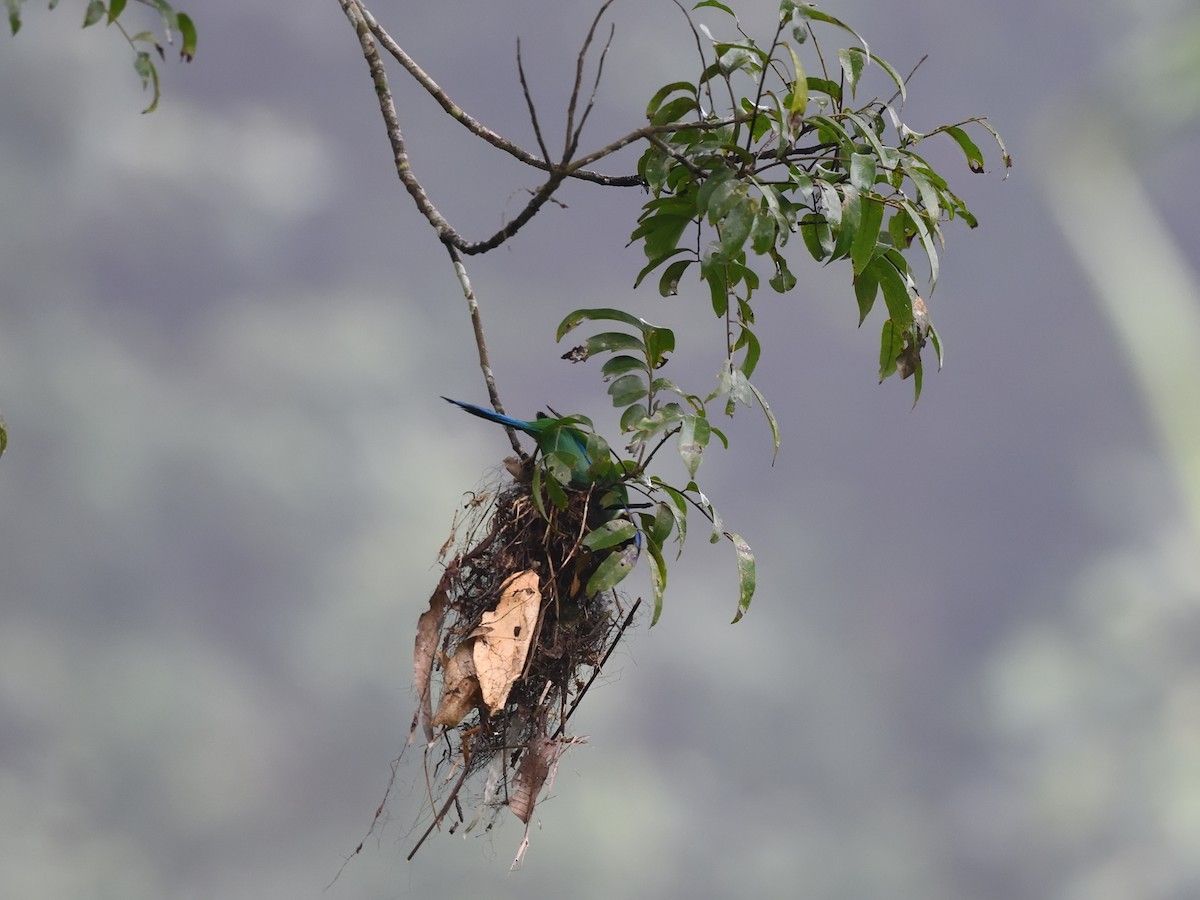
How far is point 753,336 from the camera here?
226 centimetres

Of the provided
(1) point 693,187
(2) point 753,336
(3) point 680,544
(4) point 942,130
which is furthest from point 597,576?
(4) point 942,130

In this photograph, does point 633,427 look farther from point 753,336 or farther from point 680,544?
point 753,336

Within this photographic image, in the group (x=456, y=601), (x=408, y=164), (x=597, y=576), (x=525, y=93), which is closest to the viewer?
(x=525, y=93)

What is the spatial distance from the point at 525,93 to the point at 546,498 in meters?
0.65

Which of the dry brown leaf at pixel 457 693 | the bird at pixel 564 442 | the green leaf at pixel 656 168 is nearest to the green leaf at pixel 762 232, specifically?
the green leaf at pixel 656 168

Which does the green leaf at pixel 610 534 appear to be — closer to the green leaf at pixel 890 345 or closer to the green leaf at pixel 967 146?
the green leaf at pixel 890 345

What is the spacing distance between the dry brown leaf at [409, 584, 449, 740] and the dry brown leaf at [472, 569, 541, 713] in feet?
0.31

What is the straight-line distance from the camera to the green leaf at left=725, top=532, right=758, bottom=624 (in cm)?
204

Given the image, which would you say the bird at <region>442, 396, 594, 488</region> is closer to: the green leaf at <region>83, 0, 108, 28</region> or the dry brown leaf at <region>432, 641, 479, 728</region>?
the dry brown leaf at <region>432, 641, 479, 728</region>

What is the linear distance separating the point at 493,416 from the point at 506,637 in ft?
1.21

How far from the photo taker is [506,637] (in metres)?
2.02

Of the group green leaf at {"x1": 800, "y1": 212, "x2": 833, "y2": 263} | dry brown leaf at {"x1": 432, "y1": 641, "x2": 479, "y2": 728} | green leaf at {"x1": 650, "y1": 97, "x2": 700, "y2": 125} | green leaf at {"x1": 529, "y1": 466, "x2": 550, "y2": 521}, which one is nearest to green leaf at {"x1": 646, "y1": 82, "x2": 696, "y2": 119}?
green leaf at {"x1": 650, "y1": 97, "x2": 700, "y2": 125}

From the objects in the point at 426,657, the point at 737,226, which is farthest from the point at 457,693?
the point at 737,226

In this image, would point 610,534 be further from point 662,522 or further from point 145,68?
point 145,68
